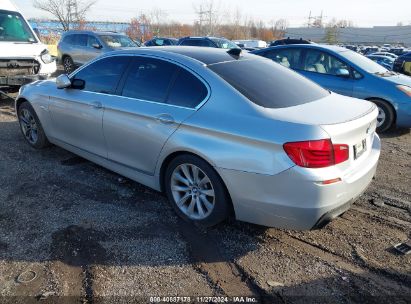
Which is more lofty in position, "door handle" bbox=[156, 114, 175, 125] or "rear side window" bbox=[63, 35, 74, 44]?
"door handle" bbox=[156, 114, 175, 125]

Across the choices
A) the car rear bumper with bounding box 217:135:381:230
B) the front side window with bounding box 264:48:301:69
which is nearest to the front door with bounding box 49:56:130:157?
the car rear bumper with bounding box 217:135:381:230

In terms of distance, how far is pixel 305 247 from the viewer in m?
3.33

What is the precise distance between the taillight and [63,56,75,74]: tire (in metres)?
13.8

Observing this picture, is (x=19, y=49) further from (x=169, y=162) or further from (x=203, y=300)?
(x=203, y=300)

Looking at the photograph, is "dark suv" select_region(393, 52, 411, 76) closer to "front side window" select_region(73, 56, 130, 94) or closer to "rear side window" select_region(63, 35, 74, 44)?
"rear side window" select_region(63, 35, 74, 44)

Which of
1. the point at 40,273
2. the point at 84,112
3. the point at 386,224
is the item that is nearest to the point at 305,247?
the point at 386,224

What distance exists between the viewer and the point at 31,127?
5625 mm

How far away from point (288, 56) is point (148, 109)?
543 centimetres

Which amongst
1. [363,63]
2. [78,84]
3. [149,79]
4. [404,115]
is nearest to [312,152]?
[149,79]

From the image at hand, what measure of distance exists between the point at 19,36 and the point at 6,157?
4.93 meters

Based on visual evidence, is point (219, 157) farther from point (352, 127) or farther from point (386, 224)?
point (386, 224)

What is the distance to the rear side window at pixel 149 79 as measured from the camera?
3699mm

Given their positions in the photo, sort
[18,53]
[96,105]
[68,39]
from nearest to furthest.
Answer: [96,105] < [18,53] < [68,39]

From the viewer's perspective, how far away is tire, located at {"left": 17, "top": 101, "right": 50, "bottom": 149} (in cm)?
541
